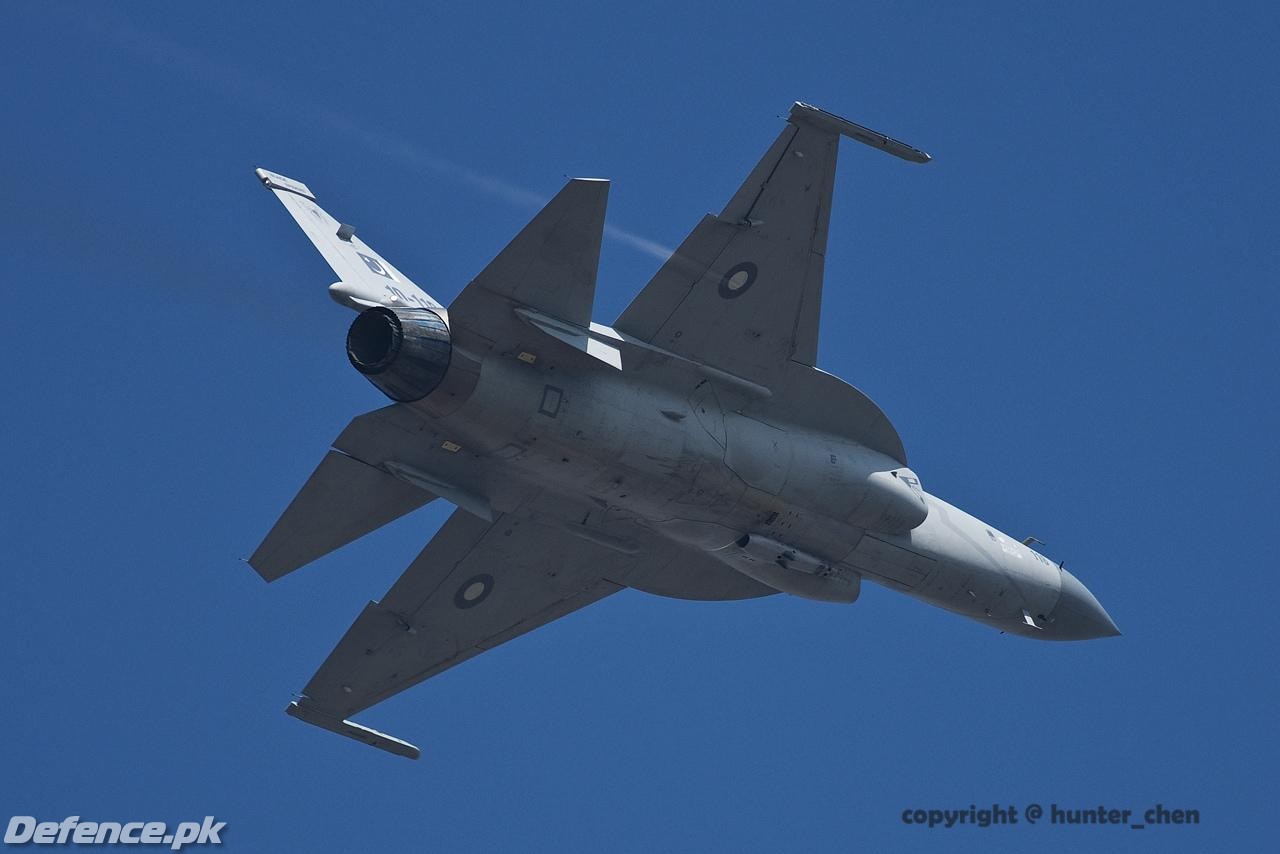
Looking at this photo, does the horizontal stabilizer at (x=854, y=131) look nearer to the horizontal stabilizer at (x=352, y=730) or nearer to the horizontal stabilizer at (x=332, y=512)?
the horizontal stabilizer at (x=332, y=512)

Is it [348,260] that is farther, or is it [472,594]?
[472,594]

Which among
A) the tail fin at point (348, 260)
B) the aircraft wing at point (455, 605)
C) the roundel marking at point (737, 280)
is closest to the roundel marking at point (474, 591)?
the aircraft wing at point (455, 605)

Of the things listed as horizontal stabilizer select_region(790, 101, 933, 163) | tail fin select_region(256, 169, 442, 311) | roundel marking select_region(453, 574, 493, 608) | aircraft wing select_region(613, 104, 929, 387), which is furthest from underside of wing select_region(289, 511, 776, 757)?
horizontal stabilizer select_region(790, 101, 933, 163)

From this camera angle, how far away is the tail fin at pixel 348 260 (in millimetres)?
18906

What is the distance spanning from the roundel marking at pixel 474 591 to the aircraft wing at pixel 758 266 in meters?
4.72

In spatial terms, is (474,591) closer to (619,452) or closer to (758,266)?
(619,452)

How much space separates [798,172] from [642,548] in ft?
17.8

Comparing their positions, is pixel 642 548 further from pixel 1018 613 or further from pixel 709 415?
pixel 1018 613

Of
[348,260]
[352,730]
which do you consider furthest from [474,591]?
[348,260]

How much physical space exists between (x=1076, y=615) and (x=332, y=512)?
973 centimetres

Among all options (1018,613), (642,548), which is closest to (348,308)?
(642,548)

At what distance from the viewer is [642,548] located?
23359 mm

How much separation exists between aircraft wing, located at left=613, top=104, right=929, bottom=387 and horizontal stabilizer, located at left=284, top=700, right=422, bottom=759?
715 cm

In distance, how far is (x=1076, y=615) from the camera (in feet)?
80.2
